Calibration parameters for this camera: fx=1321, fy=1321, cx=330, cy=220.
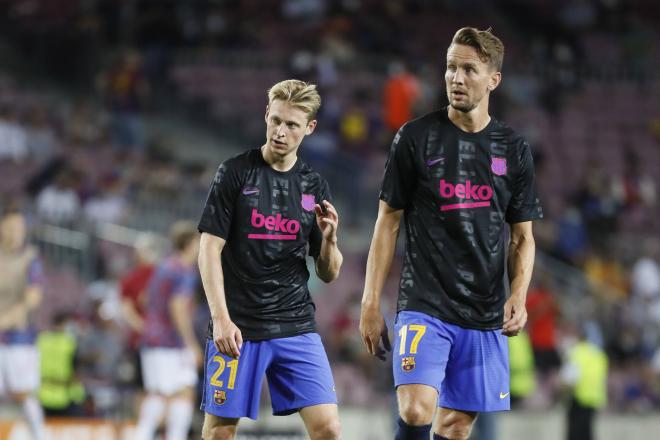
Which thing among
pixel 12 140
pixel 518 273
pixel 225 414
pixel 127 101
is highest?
pixel 127 101

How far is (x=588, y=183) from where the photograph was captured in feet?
65.4

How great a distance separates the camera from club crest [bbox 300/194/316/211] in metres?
6.94

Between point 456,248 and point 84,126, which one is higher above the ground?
point 84,126

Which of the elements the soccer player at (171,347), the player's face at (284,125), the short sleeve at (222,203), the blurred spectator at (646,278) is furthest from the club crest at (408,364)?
the blurred spectator at (646,278)

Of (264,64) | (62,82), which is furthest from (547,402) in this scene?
(62,82)

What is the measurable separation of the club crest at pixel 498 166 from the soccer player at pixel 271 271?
871mm

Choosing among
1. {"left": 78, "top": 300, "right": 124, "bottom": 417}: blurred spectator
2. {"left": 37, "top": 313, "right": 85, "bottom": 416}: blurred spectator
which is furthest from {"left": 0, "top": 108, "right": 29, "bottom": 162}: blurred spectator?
{"left": 37, "top": 313, "right": 85, "bottom": 416}: blurred spectator

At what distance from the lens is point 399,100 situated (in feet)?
63.6

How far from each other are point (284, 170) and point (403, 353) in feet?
3.92

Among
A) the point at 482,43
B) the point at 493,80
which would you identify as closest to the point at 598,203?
the point at 493,80

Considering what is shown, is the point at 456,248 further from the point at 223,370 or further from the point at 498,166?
the point at 223,370

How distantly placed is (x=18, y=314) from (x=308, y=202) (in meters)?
4.98

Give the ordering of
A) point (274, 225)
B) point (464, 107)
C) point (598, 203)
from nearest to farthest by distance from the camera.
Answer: point (464, 107) < point (274, 225) < point (598, 203)

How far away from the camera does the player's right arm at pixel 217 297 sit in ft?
21.1
